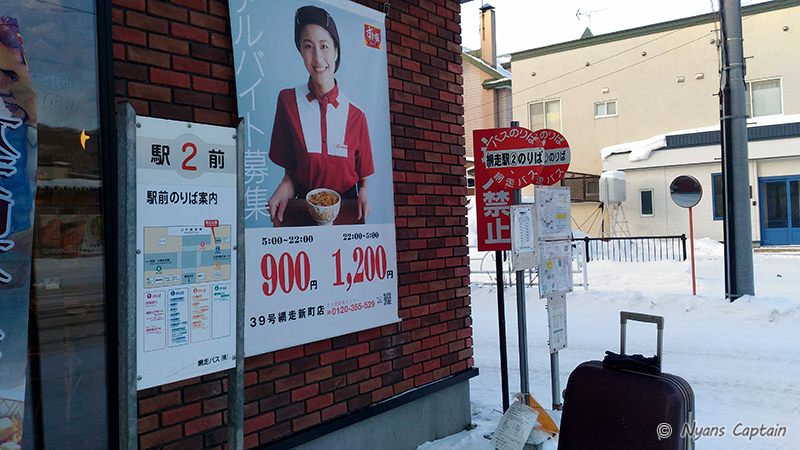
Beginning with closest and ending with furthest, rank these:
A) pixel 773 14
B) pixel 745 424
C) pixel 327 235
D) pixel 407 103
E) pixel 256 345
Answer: pixel 256 345, pixel 327 235, pixel 407 103, pixel 745 424, pixel 773 14

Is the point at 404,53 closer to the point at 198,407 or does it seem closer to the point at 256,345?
the point at 256,345

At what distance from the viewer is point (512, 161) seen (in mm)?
4852

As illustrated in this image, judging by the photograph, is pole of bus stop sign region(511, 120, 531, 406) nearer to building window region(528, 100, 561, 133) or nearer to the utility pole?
the utility pole

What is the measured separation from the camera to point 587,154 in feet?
78.4

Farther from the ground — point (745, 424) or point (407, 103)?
point (407, 103)

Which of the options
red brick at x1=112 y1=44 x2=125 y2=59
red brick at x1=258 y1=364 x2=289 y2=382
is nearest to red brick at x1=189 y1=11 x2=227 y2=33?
red brick at x1=112 y1=44 x2=125 y2=59

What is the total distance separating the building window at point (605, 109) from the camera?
23250 mm

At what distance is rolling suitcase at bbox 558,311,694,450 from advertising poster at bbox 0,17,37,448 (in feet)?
8.74

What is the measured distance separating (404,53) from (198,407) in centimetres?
292

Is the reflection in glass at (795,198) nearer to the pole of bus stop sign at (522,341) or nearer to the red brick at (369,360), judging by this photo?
the pole of bus stop sign at (522,341)

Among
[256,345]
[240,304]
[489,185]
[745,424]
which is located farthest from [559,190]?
[240,304]

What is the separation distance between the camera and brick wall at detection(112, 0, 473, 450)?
9.26 ft

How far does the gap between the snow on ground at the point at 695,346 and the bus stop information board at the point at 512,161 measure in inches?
79.4

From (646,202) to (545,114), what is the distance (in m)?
5.74
